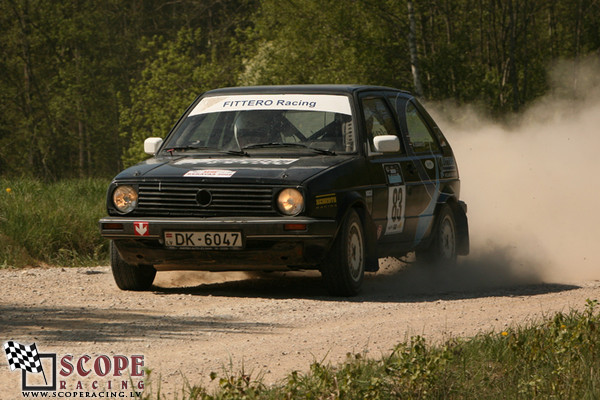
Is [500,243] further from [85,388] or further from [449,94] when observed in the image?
[449,94]

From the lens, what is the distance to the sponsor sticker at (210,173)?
8195 millimetres

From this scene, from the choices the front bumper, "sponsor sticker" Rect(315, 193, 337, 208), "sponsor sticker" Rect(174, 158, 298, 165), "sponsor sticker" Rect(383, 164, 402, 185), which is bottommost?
the front bumper

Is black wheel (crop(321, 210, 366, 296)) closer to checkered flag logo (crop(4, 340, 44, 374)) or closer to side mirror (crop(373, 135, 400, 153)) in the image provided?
side mirror (crop(373, 135, 400, 153))

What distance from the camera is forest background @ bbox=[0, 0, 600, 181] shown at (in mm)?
34281

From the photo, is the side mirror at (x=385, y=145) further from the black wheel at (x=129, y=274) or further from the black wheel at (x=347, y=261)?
the black wheel at (x=129, y=274)

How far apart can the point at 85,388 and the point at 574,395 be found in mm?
2350

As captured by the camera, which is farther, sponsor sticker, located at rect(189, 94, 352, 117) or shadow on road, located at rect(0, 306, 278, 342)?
sponsor sticker, located at rect(189, 94, 352, 117)

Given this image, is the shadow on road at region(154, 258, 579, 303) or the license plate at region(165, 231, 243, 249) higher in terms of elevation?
the license plate at region(165, 231, 243, 249)

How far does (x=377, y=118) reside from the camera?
9.64 m

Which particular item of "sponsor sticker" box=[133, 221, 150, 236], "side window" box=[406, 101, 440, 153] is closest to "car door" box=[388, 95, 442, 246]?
"side window" box=[406, 101, 440, 153]

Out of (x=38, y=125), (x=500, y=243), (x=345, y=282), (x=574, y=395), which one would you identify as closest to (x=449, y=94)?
(x=38, y=125)

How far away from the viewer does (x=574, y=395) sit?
5.24 metres

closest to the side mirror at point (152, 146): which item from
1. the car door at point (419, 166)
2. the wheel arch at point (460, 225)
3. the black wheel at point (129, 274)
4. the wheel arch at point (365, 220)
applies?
the black wheel at point (129, 274)

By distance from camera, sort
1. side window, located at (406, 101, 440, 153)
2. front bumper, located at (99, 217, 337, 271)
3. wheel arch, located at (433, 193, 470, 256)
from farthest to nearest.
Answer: wheel arch, located at (433, 193, 470, 256) < side window, located at (406, 101, 440, 153) < front bumper, located at (99, 217, 337, 271)
